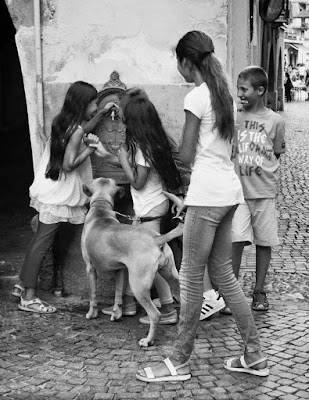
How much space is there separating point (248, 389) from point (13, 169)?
849 cm

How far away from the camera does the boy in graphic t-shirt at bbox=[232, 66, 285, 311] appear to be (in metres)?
5.71

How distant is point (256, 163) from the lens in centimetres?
574

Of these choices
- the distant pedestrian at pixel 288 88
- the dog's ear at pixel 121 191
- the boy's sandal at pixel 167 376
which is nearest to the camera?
the boy's sandal at pixel 167 376

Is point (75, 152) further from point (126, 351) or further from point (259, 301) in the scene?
point (259, 301)

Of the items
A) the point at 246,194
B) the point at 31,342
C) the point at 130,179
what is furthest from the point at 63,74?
the point at 31,342

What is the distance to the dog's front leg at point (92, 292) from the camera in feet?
18.6

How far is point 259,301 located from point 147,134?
5.07 feet

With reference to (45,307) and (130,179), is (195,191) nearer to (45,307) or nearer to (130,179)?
(130,179)

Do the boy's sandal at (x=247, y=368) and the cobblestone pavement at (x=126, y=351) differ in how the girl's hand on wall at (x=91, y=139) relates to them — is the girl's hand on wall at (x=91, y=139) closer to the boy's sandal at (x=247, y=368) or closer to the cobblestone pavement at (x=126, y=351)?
the cobblestone pavement at (x=126, y=351)

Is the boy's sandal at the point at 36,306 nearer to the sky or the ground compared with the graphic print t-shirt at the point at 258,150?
nearer to the ground

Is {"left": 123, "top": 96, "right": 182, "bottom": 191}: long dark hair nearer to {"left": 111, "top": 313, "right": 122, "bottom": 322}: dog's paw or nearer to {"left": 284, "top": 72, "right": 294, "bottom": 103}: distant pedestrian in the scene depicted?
{"left": 111, "top": 313, "right": 122, "bottom": 322}: dog's paw

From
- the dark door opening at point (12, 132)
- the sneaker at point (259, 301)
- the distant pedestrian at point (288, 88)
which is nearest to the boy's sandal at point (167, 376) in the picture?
the sneaker at point (259, 301)

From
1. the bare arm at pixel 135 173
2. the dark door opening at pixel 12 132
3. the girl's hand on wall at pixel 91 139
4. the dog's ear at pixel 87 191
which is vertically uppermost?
the girl's hand on wall at pixel 91 139

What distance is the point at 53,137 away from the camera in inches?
231
